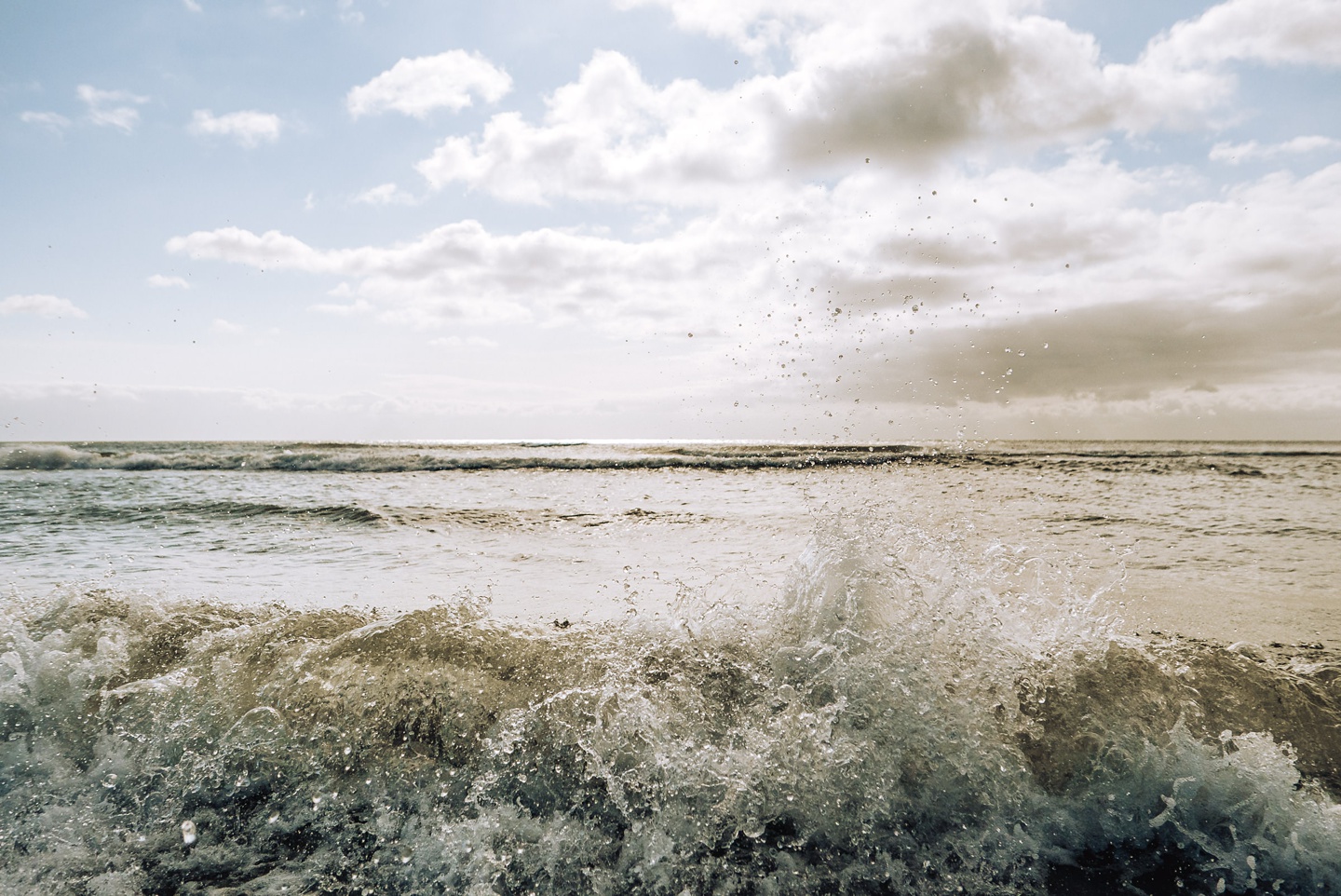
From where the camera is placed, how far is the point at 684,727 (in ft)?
9.29

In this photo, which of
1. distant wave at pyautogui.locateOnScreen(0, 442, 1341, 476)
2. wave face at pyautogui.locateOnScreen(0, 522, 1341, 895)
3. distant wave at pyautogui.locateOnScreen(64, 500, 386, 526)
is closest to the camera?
wave face at pyautogui.locateOnScreen(0, 522, 1341, 895)

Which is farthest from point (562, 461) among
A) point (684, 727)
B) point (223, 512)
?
point (684, 727)

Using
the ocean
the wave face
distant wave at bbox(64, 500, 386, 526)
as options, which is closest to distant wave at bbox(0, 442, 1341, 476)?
distant wave at bbox(64, 500, 386, 526)

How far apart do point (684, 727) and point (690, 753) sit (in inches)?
5.5

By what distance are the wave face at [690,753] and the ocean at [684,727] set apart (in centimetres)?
1

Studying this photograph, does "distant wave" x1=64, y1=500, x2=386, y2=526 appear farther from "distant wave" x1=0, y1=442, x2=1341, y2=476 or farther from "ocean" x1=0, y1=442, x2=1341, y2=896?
"distant wave" x1=0, y1=442, x2=1341, y2=476

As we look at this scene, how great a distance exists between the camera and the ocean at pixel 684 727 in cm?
236

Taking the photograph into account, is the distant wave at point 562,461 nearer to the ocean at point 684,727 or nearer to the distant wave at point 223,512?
the distant wave at point 223,512

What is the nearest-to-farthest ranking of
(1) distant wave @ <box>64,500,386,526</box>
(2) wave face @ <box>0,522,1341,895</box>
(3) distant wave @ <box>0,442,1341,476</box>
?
(2) wave face @ <box>0,522,1341,895</box> < (1) distant wave @ <box>64,500,386,526</box> < (3) distant wave @ <box>0,442,1341,476</box>

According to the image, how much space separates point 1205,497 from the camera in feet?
29.6

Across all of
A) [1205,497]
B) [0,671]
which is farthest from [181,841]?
[1205,497]

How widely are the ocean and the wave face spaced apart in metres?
0.01

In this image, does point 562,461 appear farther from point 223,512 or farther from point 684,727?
point 684,727

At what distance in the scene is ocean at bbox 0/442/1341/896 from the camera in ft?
7.73
